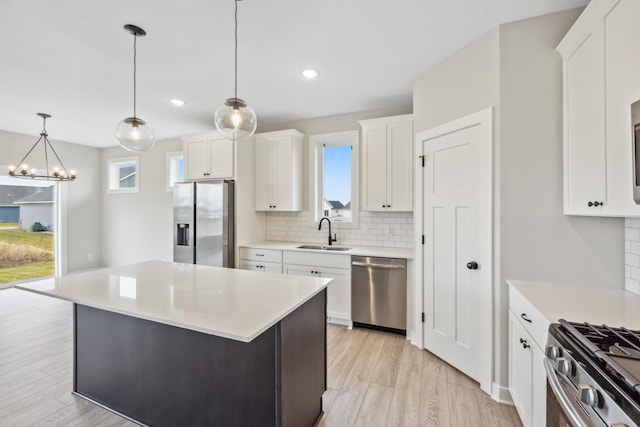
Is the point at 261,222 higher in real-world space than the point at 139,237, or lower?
higher

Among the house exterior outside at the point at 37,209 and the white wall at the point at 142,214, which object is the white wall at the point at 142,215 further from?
the house exterior outside at the point at 37,209

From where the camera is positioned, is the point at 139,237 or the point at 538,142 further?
the point at 139,237

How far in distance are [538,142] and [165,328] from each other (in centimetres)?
267

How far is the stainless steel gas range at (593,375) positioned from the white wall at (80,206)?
7.33 meters

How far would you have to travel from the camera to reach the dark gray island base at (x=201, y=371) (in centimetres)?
145

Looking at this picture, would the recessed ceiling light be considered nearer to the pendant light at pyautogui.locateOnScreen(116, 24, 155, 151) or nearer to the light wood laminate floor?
the pendant light at pyautogui.locateOnScreen(116, 24, 155, 151)

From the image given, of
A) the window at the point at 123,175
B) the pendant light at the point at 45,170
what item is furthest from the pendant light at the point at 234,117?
the window at the point at 123,175

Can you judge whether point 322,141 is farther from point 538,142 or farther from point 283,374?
point 283,374

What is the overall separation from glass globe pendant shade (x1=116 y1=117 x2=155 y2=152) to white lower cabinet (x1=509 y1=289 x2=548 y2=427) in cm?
283

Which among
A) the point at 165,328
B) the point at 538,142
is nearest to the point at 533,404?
the point at 538,142

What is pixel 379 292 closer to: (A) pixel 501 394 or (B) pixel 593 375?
(A) pixel 501 394

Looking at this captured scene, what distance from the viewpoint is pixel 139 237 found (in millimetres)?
5699

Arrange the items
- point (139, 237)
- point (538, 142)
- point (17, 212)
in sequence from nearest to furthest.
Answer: point (538, 142), point (17, 212), point (139, 237)

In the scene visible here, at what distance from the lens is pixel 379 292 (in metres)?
3.19
